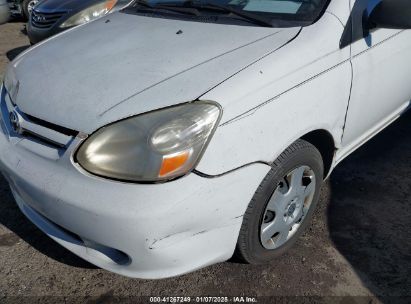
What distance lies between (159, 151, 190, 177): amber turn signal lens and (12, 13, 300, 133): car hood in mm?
236

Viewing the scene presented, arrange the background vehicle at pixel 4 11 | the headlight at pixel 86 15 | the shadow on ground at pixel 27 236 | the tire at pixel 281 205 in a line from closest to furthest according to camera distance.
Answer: the tire at pixel 281 205 < the shadow on ground at pixel 27 236 < the headlight at pixel 86 15 < the background vehicle at pixel 4 11

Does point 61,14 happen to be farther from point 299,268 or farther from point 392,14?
point 299,268

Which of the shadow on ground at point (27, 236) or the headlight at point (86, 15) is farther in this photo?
the headlight at point (86, 15)

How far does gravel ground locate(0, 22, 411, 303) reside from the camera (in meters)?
2.07

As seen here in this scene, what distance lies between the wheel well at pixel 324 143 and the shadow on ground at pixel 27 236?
1394 mm

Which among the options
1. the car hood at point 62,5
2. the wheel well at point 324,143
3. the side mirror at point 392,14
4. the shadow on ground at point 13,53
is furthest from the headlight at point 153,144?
the shadow on ground at point 13,53

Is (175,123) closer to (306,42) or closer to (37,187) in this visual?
(37,187)

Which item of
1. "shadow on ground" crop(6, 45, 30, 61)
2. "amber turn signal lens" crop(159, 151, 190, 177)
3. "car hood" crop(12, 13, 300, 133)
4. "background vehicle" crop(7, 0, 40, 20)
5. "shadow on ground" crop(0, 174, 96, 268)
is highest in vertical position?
"car hood" crop(12, 13, 300, 133)

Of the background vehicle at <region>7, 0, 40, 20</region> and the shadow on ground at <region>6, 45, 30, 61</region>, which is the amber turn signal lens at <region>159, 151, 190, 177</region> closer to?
the shadow on ground at <region>6, 45, 30, 61</region>

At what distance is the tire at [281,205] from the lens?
1.85m

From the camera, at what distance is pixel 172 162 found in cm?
157

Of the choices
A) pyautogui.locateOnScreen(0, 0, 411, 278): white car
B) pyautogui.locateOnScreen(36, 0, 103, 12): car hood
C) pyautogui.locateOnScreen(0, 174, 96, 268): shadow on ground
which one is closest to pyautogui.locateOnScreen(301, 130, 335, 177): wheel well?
pyautogui.locateOnScreen(0, 0, 411, 278): white car

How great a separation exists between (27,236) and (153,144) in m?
1.35

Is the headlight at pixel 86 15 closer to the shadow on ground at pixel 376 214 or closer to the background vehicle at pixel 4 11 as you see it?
the background vehicle at pixel 4 11
